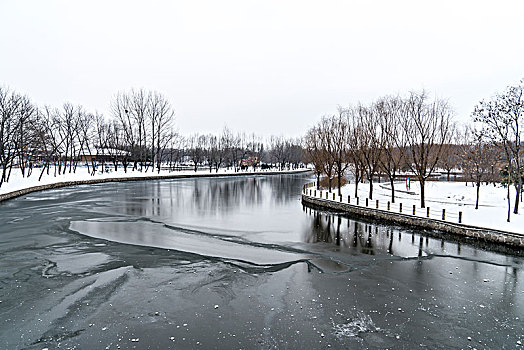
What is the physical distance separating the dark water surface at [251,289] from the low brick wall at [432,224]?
85cm

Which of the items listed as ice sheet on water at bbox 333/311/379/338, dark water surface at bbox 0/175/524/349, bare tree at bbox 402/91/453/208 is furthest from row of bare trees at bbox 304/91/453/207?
ice sheet on water at bbox 333/311/379/338

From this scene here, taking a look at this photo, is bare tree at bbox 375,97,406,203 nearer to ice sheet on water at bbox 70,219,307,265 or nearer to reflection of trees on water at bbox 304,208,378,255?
reflection of trees on water at bbox 304,208,378,255

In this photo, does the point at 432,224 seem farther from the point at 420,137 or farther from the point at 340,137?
the point at 340,137

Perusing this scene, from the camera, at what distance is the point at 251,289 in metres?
8.81

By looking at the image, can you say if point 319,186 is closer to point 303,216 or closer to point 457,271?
point 303,216

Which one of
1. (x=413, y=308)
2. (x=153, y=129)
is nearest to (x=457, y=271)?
(x=413, y=308)


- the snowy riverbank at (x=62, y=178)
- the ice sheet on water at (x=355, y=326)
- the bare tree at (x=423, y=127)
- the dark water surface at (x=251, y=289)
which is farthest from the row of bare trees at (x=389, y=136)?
the snowy riverbank at (x=62, y=178)

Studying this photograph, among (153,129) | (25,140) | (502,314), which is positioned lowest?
(502,314)

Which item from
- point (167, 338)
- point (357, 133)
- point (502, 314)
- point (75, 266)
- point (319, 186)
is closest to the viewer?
point (167, 338)

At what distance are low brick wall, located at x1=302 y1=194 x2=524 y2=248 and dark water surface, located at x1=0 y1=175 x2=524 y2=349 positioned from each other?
0.85 meters

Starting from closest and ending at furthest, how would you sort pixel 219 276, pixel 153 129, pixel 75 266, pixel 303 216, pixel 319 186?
pixel 219 276 → pixel 75 266 → pixel 303 216 → pixel 319 186 → pixel 153 129

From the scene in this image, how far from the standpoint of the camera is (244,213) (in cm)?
2153

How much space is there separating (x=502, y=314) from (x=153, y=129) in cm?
6304

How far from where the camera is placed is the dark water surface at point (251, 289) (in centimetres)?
659
